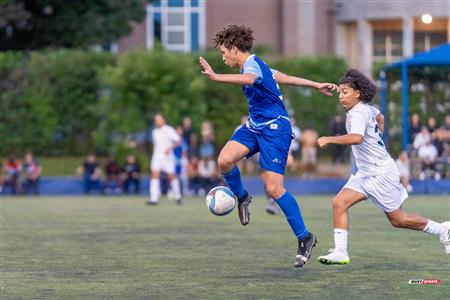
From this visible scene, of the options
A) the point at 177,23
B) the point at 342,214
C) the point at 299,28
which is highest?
the point at 177,23

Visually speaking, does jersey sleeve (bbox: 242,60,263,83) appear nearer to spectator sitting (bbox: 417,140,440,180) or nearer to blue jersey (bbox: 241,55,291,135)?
blue jersey (bbox: 241,55,291,135)

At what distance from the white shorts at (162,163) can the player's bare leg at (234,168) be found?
1193 cm

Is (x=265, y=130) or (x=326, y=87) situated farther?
(x=326, y=87)

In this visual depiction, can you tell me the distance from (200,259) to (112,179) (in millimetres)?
17248

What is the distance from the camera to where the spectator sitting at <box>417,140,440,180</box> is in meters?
27.7

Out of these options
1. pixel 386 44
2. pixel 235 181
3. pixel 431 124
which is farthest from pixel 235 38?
pixel 386 44

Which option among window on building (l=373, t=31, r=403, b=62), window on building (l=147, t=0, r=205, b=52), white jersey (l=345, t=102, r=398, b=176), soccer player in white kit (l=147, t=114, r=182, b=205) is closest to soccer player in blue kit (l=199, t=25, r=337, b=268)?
white jersey (l=345, t=102, r=398, b=176)

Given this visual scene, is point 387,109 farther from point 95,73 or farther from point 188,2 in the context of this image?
point 188,2

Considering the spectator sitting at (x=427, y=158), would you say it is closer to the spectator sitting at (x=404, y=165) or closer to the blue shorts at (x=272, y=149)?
the spectator sitting at (x=404, y=165)

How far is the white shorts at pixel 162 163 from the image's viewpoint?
23.4 metres

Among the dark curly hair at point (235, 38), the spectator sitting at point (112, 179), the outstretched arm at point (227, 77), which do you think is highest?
the dark curly hair at point (235, 38)

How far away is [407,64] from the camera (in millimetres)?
27375

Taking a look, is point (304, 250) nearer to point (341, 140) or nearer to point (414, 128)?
point (341, 140)

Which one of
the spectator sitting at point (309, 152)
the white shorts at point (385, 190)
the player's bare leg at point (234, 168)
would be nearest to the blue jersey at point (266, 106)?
the player's bare leg at point (234, 168)
